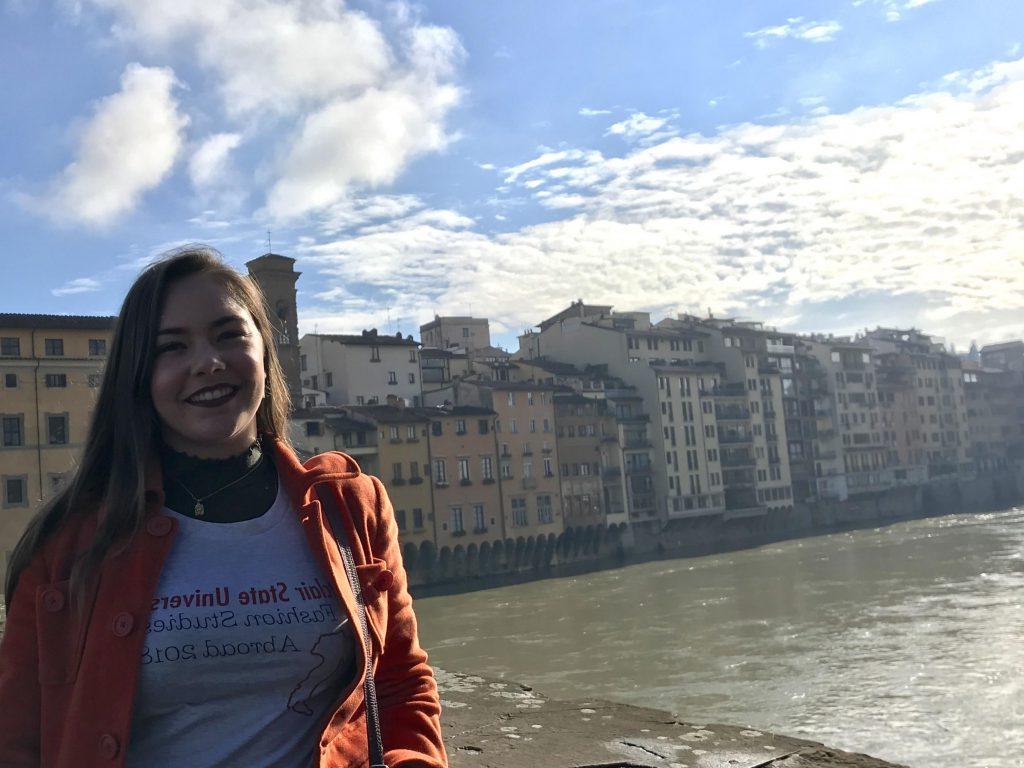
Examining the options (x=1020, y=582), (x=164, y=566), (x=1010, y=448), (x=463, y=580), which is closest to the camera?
(x=164, y=566)

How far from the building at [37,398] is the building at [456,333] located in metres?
33.2

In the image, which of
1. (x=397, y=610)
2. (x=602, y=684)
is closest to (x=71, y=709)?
(x=397, y=610)

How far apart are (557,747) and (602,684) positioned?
53.1 feet

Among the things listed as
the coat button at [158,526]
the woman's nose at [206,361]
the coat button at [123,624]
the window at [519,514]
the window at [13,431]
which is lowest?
the window at [519,514]

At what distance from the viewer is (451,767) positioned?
3711 millimetres

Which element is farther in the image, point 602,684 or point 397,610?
point 602,684

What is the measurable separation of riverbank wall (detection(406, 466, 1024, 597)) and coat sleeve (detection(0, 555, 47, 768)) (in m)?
40.1

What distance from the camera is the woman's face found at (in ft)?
6.18

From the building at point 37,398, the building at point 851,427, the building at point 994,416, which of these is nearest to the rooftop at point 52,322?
the building at point 37,398

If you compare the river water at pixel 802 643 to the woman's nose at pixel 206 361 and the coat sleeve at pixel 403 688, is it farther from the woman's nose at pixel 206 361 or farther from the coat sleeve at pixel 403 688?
→ the woman's nose at pixel 206 361

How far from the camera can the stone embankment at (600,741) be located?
3674 millimetres

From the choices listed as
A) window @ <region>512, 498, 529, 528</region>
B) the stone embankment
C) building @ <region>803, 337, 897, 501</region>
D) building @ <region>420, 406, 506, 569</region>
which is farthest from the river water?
building @ <region>803, 337, 897, 501</region>

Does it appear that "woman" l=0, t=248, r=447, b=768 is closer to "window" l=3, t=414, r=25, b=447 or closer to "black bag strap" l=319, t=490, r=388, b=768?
"black bag strap" l=319, t=490, r=388, b=768

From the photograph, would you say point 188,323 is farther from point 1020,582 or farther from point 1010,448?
point 1010,448
